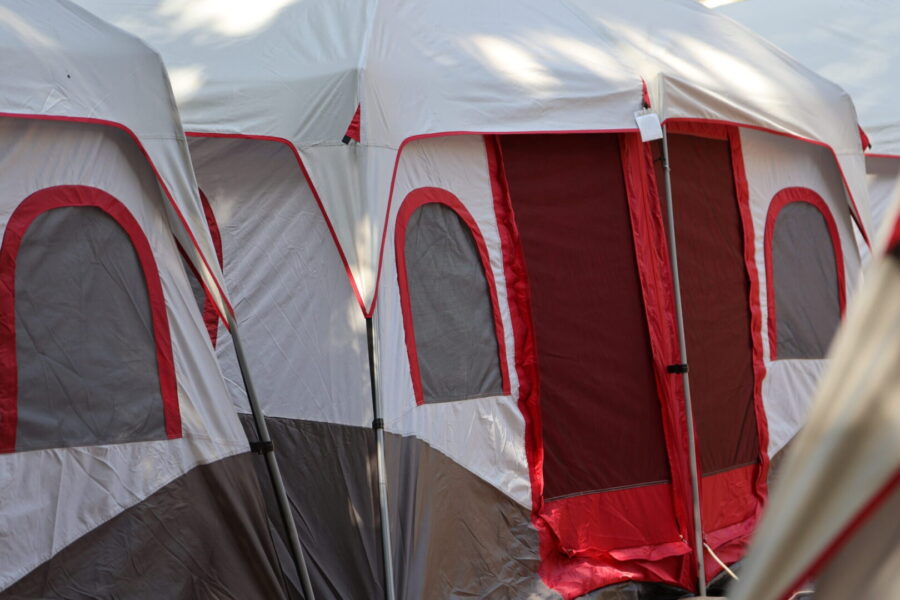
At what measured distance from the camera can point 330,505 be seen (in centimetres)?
455

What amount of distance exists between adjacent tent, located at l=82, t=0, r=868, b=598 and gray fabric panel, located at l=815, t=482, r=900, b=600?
301 centimetres

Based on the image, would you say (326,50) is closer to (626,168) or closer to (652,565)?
(626,168)

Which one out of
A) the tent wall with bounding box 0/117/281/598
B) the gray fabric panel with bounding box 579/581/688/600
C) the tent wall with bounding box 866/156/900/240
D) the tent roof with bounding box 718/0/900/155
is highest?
the tent roof with bounding box 718/0/900/155

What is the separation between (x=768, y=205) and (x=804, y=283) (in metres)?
0.59

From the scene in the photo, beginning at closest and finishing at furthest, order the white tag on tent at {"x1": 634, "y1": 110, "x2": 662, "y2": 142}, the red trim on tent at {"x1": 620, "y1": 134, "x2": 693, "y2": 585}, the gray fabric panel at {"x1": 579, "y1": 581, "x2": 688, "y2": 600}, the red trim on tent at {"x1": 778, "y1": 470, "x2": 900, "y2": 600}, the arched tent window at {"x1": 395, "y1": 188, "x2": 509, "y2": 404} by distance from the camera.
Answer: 1. the red trim on tent at {"x1": 778, "y1": 470, "x2": 900, "y2": 600}
2. the arched tent window at {"x1": 395, "y1": 188, "x2": 509, "y2": 404}
3. the gray fabric panel at {"x1": 579, "y1": 581, "x2": 688, "y2": 600}
4. the white tag on tent at {"x1": 634, "y1": 110, "x2": 662, "y2": 142}
5. the red trim on tent at {"x1": 620, "y1": 134, "x2": 693, "y2": 585}

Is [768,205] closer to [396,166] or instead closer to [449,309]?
[449,309]

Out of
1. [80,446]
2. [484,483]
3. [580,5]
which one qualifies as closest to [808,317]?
[580,5]

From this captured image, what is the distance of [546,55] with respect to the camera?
18.0ft

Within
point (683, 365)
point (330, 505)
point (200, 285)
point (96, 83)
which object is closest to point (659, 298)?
point (683, 365)

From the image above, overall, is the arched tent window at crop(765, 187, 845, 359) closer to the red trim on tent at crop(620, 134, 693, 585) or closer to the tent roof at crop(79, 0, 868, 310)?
the tent roof at crop(79, 0, 868, 310)

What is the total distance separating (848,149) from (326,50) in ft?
12.1

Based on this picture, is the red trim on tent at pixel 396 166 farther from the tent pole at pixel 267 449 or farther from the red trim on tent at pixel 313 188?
the tent pole at pixel 267 449

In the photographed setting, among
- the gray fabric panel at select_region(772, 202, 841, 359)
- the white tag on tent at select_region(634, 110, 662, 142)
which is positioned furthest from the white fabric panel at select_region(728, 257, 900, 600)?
the gray fabric panel at select_region(772, 202, 841, 359)

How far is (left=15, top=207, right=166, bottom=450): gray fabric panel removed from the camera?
3463 millimetres
